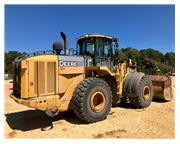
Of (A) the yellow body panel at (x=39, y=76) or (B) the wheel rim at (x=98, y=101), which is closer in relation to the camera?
(A) the yellow body panel at (x=39, y=76)

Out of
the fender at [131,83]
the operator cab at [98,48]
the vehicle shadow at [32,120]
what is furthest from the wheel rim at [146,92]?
the vehicle shadow at [32,120]

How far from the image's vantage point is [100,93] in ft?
24.3

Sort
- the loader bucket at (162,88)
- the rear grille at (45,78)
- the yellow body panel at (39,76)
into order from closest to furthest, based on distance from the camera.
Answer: the yellow body panel at (39,76), the rear grille at (45,78), the loader bucket at (162,88)

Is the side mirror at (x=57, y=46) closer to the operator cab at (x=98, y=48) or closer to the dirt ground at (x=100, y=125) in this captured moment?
the operator cab at (x=98, y=48)

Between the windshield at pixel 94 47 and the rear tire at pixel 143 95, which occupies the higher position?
the windshield at pixel 94 47

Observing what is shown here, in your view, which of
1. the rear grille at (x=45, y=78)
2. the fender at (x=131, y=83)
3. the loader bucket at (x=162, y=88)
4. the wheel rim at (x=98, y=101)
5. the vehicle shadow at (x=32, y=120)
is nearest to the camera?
the rear grille at (x=45, y=78)

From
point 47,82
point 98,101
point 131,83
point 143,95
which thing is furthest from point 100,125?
point 143,95

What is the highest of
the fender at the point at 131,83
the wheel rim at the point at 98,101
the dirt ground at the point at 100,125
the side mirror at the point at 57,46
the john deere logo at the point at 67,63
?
the side mirror at the point at 57,46

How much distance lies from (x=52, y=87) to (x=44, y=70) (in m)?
0.51

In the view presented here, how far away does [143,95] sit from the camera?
938 cm

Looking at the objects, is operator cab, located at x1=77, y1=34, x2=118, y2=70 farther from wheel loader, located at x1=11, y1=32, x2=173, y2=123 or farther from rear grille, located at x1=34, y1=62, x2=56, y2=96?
rear grille, located at x1=34, y1=62, x2=56, y2=96

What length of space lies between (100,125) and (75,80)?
146 centimetres

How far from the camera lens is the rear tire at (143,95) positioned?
9.09 meters

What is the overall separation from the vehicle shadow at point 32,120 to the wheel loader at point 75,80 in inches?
28.0
